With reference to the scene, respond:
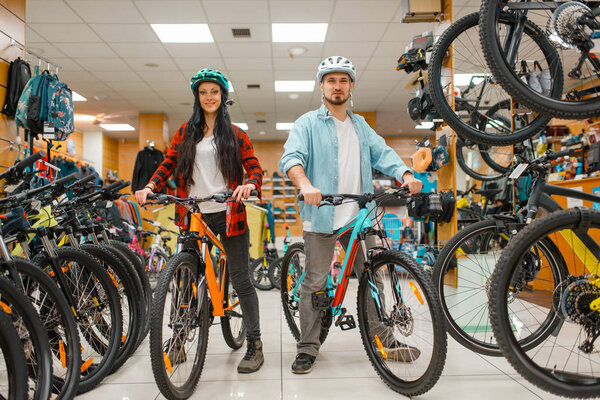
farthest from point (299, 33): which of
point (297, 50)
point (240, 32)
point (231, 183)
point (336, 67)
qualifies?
point (231, 183)

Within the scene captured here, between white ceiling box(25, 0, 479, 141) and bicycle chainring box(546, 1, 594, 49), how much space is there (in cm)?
364

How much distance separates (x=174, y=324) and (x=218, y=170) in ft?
2.80

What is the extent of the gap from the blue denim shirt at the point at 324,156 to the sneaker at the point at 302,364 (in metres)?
0.69

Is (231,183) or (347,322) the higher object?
(231,183)

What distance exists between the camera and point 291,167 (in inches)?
79.5

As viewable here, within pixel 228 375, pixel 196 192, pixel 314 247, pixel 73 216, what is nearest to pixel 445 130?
pixel 314 247

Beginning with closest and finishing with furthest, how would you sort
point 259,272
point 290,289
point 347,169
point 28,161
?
point 28,161 < point 347,169 < point 290,289 < point 259,272

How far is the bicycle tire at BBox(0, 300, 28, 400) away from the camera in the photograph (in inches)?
45.4

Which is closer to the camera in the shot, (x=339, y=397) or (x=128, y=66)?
(x=339, y=397)

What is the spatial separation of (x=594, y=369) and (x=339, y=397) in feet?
4.62

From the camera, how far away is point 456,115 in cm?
202

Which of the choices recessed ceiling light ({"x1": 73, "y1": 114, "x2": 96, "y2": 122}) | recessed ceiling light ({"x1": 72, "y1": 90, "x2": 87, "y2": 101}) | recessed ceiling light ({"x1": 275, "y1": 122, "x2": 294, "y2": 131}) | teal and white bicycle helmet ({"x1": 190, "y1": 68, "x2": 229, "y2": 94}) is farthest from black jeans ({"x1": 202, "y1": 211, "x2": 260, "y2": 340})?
recessed ceiling light ({"x1": 73, "y1": 114, "x2": 96, "y2": 122})

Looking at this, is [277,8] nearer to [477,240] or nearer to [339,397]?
[477,240]

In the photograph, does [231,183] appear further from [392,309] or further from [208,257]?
[392,309]
